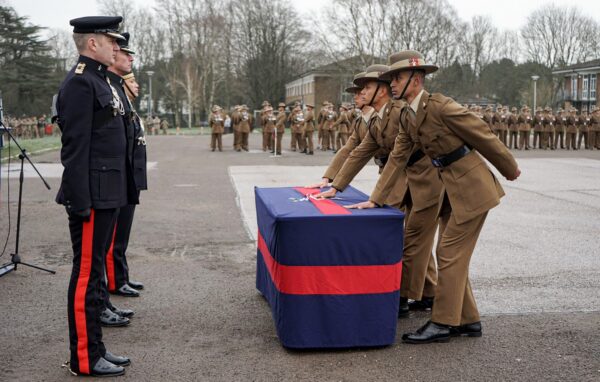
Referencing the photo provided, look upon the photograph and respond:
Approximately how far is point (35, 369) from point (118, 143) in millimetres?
1531

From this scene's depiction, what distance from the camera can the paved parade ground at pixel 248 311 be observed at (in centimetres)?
454

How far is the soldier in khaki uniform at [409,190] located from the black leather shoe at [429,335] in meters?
0.64

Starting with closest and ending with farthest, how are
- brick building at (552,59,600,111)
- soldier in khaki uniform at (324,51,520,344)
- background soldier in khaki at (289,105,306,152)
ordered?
soldier in khaki uniform at (324,51,520,344) → background soldier in khaki at (289,105,306,152) → brick building at (552,59,600,111)

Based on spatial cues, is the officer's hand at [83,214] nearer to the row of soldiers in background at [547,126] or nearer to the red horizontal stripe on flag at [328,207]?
the red horizontal stripe on flag at [328,207]

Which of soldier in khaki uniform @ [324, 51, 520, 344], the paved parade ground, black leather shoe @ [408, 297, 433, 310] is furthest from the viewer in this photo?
black leather shoe @ [408, 297, 433, 310]

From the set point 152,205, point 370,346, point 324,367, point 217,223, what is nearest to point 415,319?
point 370,346

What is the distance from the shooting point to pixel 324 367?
181 inches

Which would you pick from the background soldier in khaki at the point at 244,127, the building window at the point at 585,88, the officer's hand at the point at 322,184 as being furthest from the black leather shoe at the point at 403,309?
the building window at the point at 585,88

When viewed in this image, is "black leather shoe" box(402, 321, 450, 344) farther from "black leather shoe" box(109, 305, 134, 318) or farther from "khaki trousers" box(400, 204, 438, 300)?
"black leather shoe" box(109, 305, 134, 318)

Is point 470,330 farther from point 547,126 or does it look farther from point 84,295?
point 547,126

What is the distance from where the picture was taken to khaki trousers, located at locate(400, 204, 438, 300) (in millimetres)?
5621

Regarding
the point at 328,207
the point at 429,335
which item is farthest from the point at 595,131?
the point at 328,207

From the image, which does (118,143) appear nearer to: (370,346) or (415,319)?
(370,346)

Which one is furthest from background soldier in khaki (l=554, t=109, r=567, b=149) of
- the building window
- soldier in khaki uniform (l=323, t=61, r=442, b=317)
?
the building window
